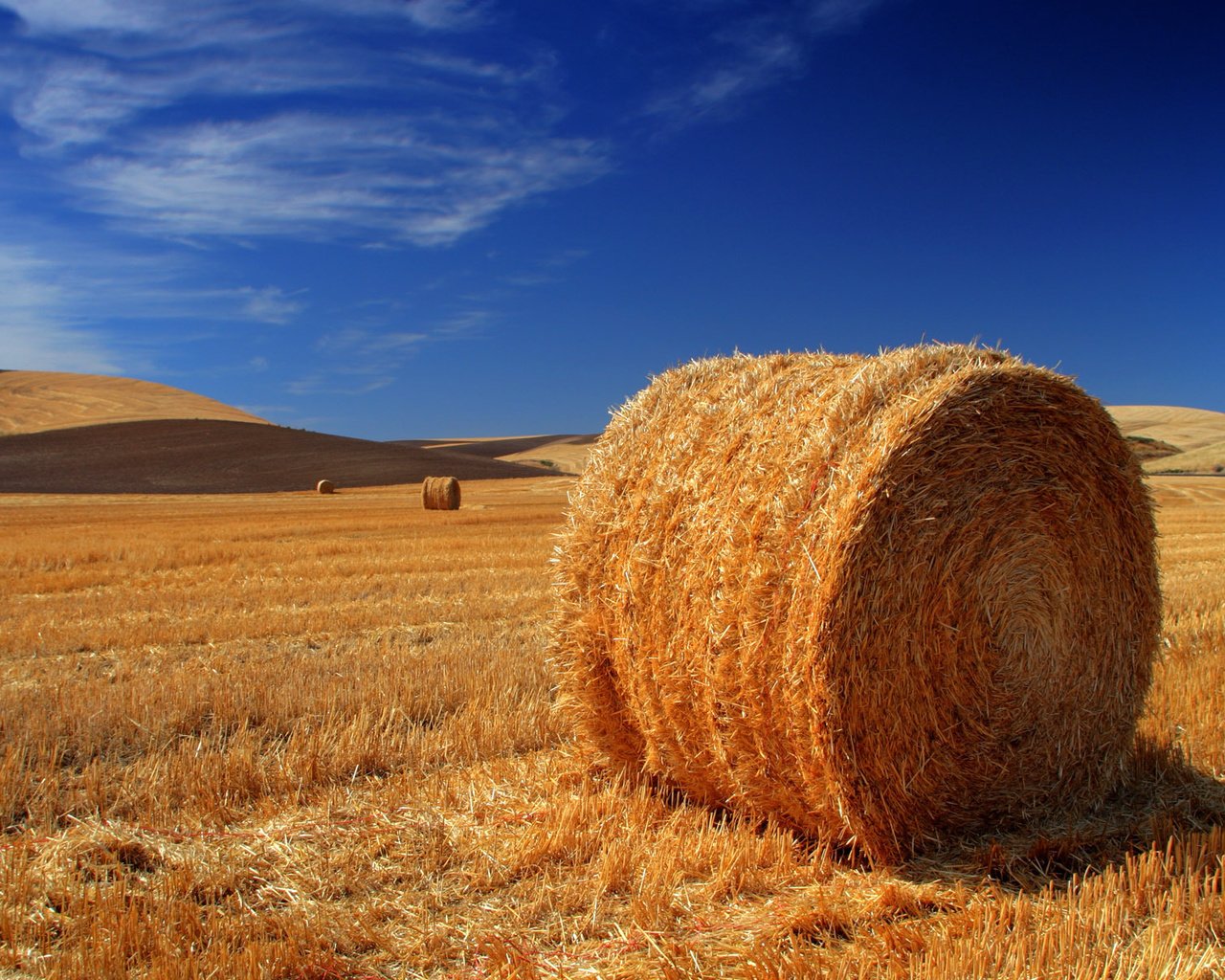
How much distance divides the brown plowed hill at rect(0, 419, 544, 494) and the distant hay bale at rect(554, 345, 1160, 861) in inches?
1655

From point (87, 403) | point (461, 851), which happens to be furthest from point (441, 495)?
point (87, 403)

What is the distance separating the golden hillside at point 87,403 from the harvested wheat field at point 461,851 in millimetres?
60179

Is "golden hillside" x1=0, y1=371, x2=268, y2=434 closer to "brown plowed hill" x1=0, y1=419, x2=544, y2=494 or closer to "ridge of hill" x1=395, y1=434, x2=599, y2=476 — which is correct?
"brown plowed hill" x1=0, y1=419, x2=544, y2=494

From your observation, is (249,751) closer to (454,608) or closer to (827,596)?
(827,596)

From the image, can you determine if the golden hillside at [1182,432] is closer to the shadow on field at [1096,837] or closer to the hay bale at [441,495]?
the hay bale at [441,495]

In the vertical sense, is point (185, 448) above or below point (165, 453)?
above

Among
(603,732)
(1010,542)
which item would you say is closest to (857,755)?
(1010,542)

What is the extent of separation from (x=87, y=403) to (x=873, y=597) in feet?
246

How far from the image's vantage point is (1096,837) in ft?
12.7

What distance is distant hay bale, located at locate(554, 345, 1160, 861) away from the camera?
3.60 meters

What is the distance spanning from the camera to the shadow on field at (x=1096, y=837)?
361cm

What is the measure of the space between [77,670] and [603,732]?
4.37 metres

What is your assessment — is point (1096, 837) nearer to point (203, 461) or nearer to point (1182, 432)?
point (203, 461)

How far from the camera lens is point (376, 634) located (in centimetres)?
828
